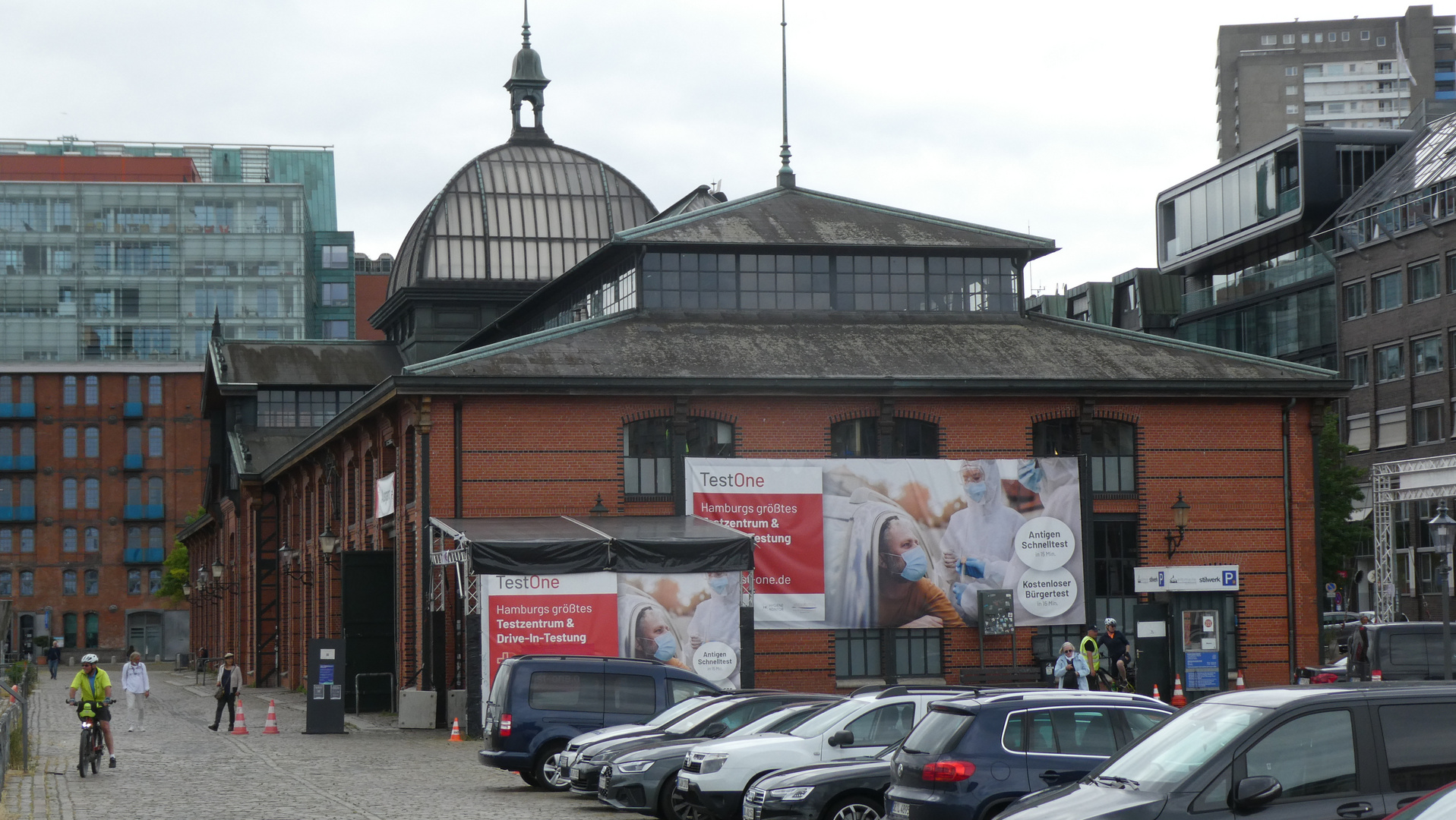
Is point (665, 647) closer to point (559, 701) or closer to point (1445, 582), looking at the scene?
point (559, 701)

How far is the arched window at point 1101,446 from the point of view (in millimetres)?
36344

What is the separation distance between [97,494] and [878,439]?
85.7 metres

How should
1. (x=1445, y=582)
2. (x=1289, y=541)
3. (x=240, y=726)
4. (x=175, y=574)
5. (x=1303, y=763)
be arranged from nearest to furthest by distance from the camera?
(x=1303, y=763) → (x=1445, y=582) → (x=240, y=726) → (x=1289, y=541) → (x=175, y=574)

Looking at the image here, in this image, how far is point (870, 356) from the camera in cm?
3644

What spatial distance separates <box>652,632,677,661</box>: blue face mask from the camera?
3108 centimetres

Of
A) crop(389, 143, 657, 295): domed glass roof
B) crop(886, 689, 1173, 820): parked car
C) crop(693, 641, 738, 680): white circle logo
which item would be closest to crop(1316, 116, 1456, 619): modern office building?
crop(389, 143, 657, 295): domed glass roof

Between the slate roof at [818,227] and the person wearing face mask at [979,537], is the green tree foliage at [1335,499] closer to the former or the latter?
the slate roof at [818,227]

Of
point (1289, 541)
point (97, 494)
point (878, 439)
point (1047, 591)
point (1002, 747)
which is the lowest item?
point (1002, 747)

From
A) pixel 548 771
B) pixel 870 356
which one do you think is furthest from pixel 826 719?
pixel 870 356

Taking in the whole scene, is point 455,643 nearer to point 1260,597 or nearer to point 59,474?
point 1260,597

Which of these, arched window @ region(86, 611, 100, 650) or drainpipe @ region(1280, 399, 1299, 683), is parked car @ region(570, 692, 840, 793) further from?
arched window @ region(86, 611, 100, 650)

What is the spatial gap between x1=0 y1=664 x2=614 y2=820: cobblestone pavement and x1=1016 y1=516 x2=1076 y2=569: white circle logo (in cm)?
1207

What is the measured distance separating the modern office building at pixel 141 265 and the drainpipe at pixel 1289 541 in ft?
276

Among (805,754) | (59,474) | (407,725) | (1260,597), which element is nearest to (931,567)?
(1260,597)
